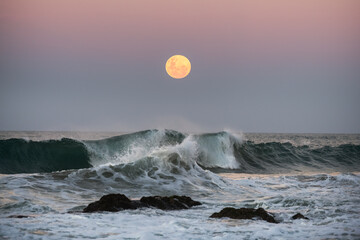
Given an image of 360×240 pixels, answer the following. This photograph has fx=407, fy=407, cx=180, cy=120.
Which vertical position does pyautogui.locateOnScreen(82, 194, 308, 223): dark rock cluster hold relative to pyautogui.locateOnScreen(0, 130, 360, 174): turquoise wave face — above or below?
above

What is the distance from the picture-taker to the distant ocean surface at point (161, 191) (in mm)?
6457

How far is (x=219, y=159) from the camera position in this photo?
24750 millimetres

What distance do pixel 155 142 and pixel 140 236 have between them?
2032 cm

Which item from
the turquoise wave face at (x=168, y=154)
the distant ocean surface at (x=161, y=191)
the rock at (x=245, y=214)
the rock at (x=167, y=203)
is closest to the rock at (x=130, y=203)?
the rock at (x=167, y=203)

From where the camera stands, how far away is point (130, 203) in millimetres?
8438

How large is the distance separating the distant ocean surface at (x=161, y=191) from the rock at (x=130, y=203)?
0.91ft

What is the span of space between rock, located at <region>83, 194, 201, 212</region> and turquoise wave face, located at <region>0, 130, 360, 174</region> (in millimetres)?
7243

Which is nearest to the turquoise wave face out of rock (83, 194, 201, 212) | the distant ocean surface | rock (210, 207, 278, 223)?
the distant ocean surface

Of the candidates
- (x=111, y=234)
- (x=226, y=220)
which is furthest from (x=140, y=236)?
(x=226, y=220)

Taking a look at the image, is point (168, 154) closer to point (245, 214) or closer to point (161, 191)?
point (161, 191)

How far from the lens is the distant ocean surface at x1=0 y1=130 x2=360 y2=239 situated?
6.46 metres

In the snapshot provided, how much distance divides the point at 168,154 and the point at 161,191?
17.0 feet

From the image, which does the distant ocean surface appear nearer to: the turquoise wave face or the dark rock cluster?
the turquoise wave face

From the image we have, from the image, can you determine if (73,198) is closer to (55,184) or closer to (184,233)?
(55,184)
